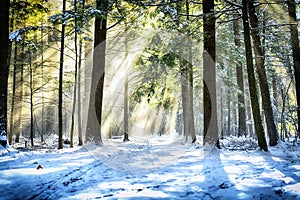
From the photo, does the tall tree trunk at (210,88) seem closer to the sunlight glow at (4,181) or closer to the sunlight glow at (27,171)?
the sunlight glow at (27,171)

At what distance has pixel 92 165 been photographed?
6.25m

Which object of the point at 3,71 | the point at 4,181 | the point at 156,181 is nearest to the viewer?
the point at 4,181

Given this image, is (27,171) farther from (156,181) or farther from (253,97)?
(253,97)

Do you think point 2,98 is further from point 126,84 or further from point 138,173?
point 126,84

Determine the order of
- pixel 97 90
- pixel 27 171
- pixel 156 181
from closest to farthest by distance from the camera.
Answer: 1. pixel 156 181
2. pixel 27 171
3. pixel 97 90

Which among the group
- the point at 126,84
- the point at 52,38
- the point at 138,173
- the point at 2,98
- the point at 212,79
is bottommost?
the point at 138,173

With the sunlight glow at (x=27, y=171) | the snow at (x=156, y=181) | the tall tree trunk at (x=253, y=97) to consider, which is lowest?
the snow at (x=156, y=181)

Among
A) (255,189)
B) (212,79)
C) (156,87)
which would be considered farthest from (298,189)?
(156,87)

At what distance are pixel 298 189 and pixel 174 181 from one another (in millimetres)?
2147

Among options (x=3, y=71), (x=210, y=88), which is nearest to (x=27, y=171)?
(x=3, y=71)

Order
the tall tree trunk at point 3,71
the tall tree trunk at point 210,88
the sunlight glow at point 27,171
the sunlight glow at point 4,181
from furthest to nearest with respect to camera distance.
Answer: the tall tree trunk at point 210,88, the tall tree trunk at point 3,71, the sunlight glow at point 27,171, the sunlight glow at point 4,181

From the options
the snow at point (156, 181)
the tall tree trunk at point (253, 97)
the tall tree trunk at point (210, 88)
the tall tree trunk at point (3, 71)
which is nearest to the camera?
the snow at point (156, 181)

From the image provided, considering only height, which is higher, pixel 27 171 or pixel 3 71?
pixel 3 71

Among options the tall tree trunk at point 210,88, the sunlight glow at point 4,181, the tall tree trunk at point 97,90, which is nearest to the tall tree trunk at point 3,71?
the tall tree trunk at point 97,90
